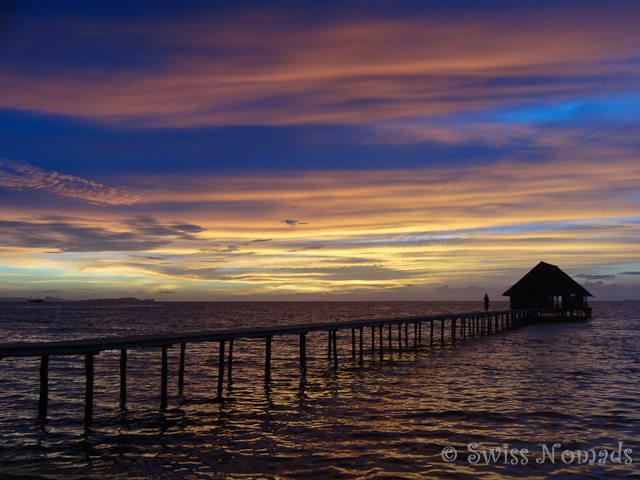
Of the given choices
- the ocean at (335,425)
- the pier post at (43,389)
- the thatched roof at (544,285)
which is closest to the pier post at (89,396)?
the ocean at (335,425)

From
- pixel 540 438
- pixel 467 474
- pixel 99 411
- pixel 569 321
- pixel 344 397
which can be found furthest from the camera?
pixel 569 321

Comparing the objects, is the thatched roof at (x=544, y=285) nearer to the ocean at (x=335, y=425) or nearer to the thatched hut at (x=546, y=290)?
the thatched hut at (x=546, y=290)

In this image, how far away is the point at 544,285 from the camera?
216ft

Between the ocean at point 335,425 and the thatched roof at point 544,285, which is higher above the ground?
the thatched roof at point 544,285

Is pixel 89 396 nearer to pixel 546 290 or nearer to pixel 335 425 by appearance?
pixel 335 425

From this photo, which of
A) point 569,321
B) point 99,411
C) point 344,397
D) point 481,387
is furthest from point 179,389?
point 569,321

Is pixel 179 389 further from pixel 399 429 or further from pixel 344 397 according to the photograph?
pixel 399 429

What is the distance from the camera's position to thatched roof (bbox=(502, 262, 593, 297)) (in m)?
65.4

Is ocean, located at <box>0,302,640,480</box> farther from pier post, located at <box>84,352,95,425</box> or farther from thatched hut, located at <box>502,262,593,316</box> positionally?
thatched hut, located at <box>502,262,593,316</box>

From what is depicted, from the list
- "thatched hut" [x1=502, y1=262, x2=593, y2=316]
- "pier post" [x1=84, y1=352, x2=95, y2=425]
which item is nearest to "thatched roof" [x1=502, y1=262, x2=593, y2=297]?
"thatched hut" [x1=502, y1=262, x2=593, y2=316]

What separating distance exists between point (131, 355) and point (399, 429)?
2239cm

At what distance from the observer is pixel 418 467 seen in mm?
9531

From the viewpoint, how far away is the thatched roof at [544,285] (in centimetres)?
6538

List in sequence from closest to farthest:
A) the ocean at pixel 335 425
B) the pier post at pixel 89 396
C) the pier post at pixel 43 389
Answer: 1. the ocean at pixel 335 425
2. the pier post at pixel 89 396
3. the pier post at pixel 43 389
